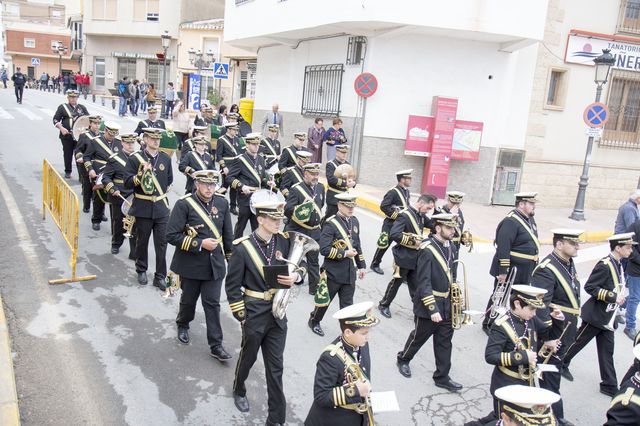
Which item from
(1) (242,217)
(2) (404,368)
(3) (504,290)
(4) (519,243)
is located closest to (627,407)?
(2) (404,368)

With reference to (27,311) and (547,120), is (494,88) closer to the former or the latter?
(547,120)

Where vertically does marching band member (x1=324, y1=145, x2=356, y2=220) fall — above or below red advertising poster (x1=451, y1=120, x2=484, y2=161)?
below

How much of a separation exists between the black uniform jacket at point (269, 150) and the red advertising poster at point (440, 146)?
5429 millimetres

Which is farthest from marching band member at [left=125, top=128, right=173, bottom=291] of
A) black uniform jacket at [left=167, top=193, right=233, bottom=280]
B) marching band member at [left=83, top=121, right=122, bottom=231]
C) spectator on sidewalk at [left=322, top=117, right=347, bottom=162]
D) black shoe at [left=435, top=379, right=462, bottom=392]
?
spectator on sidewalk at [left=322, top=117, right=347, bottom=162]

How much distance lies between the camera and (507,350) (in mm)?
5051

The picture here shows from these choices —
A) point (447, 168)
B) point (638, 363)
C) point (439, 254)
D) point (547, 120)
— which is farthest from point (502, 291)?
point (547, 120)

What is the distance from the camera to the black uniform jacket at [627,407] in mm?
4273

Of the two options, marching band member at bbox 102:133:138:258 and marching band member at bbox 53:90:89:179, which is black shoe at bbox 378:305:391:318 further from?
marching band member at bbox 53:90:89:179

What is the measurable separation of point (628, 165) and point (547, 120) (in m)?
3.85

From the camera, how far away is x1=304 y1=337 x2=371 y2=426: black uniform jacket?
3.97 meters

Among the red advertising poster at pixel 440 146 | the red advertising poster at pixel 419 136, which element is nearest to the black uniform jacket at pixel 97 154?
the red advertising poster at pixel 419 136

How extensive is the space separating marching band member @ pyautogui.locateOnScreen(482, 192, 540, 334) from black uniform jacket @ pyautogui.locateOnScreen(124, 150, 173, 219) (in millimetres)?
4959

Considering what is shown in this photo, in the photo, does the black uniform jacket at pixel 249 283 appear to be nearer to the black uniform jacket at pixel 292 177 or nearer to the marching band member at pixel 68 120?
the black uniform jacket at pixel 292 177

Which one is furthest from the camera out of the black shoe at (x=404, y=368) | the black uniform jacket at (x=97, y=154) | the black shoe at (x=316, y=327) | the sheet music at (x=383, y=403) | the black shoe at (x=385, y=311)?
the black uniform jacket at (x=97, y=154)
